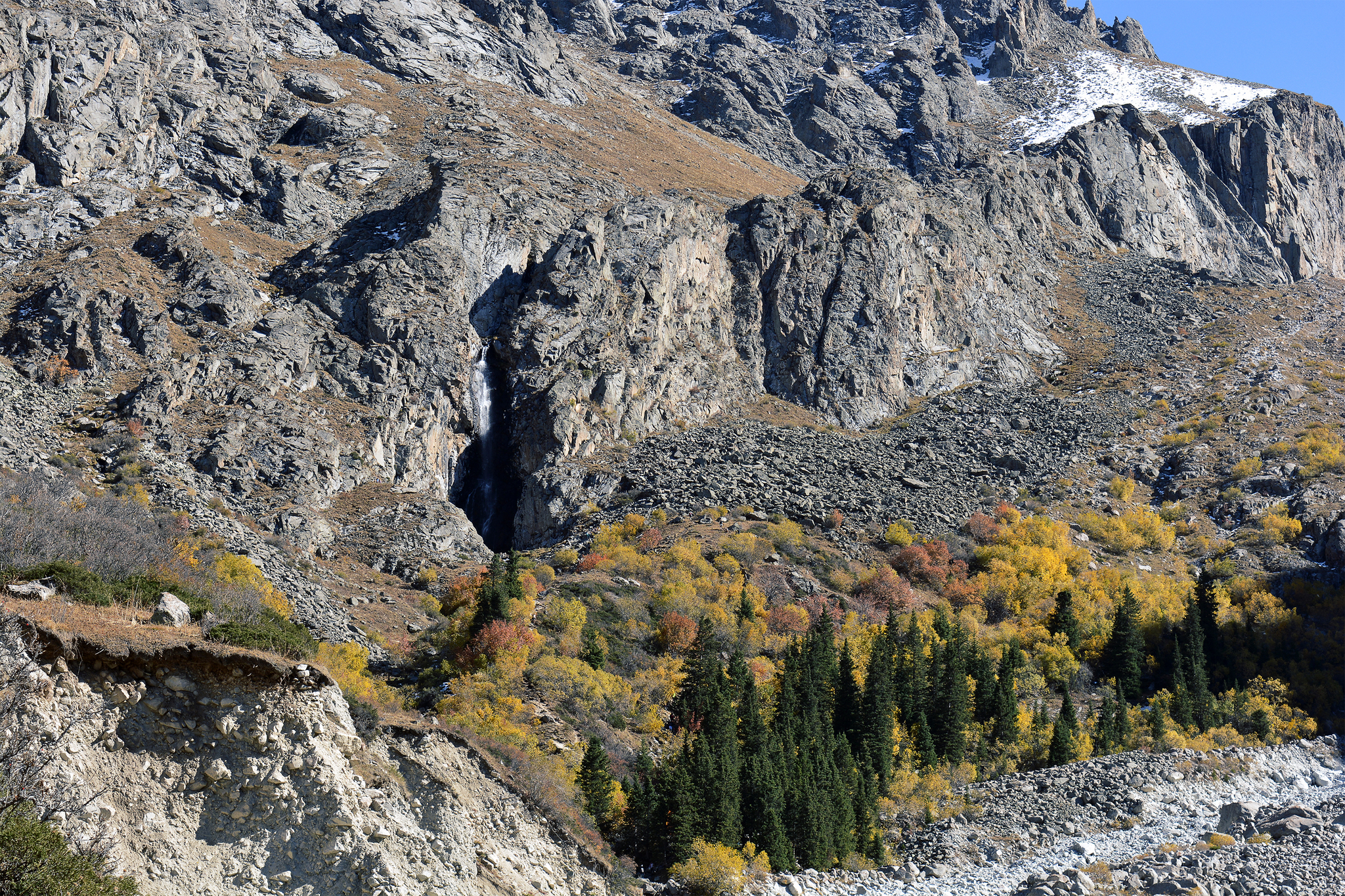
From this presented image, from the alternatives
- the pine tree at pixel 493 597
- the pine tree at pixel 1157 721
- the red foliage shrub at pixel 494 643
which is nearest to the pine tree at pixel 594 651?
the red foliage shrub at pixel 494 643

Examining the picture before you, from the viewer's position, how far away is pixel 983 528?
66750 mm

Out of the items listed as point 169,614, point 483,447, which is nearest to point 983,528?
point 483,447

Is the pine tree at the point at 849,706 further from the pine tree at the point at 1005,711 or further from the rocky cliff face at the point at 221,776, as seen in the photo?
the rocky cliff face at the point at 221,776

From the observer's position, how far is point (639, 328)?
254ft

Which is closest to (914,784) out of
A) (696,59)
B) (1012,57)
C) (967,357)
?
(967,357)

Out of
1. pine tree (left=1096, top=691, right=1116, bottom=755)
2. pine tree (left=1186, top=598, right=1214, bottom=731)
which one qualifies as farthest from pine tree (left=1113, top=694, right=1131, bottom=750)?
pine tree (left=1186, top=598, right=1214, bottom=731)

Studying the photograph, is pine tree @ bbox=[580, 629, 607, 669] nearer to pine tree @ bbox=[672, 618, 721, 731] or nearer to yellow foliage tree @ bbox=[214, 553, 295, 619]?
pine tree @ bbox=[672, 618, 721, 731]

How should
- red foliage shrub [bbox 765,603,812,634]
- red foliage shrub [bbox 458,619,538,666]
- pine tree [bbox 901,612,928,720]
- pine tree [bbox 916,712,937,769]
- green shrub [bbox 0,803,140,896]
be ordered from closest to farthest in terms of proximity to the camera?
1. green shrub [bbox 0,803,140,896]
2. red foliage shrub [bbox 458,619,538,666]
3. pine tree [bbox 916,712,937,769]
4. pine tree [bbox 901,612,928,720]
5. red foliage shrub [bbox 765,603,812,634]

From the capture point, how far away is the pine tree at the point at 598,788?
34.2 metres

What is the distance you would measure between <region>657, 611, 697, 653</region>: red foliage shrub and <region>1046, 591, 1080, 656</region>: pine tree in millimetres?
23902

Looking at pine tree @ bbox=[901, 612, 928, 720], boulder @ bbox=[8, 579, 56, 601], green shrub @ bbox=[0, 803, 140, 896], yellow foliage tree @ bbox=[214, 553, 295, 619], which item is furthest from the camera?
pine tree @ bbox=[901, 612, 928, 720]

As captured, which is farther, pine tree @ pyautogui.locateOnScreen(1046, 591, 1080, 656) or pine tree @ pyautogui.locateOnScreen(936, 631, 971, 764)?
pine tree @ pyautogui.locateOnScreen(1046, 591, 1080, 656)

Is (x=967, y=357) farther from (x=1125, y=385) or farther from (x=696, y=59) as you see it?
(x=696, y=59)

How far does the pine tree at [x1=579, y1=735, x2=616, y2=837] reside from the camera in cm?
3425
